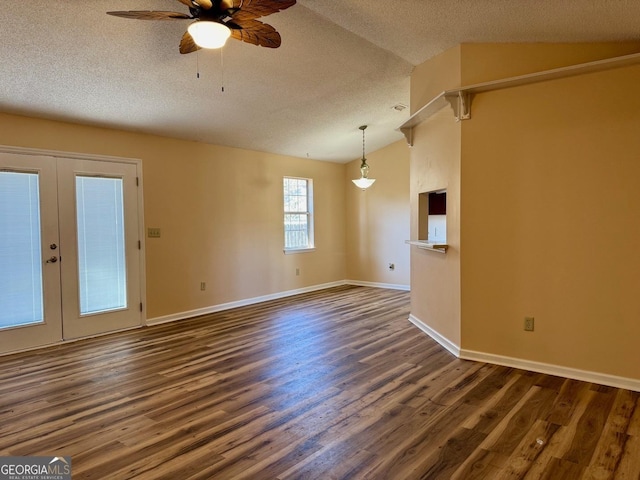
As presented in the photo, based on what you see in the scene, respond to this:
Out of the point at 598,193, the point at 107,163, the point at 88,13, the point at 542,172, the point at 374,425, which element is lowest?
the point at 374,425

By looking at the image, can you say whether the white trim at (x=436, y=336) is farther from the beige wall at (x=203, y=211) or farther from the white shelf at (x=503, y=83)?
the beige wall at (x=203, y=211)

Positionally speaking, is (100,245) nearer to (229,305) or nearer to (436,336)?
(229,305)

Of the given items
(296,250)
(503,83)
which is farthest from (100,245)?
(503,83)

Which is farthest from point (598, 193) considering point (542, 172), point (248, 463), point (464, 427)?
point (248, 463)

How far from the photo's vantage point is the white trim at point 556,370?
302cm

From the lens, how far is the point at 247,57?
371 centimetres

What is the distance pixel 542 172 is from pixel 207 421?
3222 mm

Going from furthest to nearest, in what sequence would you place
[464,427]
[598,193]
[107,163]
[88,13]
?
[107,163] → [598,193] → [88,13] → [464,427]

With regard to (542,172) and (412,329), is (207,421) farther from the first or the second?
(542,172)

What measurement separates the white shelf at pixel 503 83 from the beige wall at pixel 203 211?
306 cm

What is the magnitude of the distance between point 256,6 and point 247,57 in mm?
1576

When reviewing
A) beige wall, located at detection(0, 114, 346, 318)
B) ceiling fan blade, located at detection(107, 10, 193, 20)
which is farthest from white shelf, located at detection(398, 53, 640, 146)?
beige wall, located at detection(0, 114, 346, 318)

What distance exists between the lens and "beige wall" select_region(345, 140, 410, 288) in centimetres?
741

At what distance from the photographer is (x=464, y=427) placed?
8.03 ft
